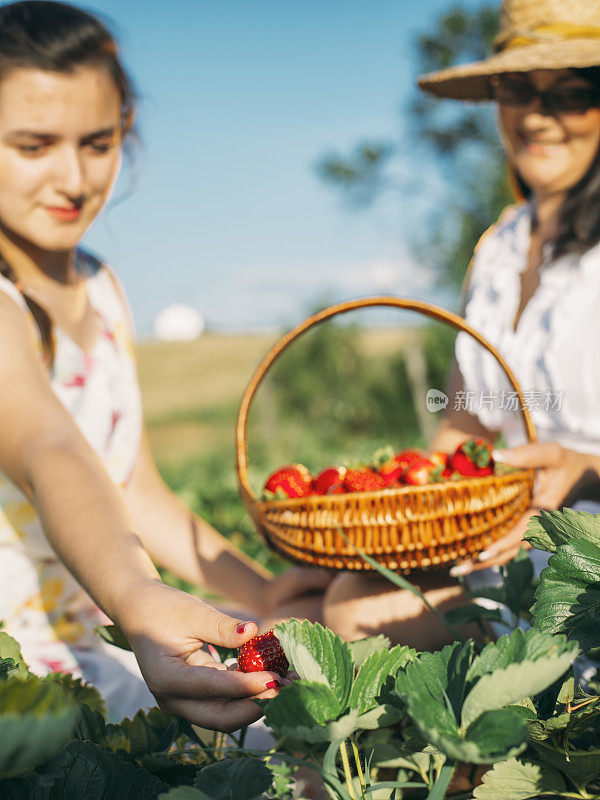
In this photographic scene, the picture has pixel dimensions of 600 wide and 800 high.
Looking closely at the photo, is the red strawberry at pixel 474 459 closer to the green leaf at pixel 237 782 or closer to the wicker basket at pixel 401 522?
the wicker basket at pixel 401 522

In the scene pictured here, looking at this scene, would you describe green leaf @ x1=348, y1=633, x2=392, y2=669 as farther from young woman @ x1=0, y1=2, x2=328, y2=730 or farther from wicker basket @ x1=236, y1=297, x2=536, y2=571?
wicker basket @ x1=236, y1=297, x2=536, y2=571

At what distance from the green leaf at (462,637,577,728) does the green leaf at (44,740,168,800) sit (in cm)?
25

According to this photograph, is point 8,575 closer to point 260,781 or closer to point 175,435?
point 260,781

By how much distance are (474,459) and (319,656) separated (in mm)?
800

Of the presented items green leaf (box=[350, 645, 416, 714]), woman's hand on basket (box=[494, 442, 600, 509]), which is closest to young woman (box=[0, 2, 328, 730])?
green leaf (box=[350, 645, 416, 714])

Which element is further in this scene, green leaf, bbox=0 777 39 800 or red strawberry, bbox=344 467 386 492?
red strawberry, bbox=344 467 386 492

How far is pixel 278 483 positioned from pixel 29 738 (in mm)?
958

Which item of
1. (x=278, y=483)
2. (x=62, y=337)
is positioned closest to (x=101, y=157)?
(x=62, y=337)

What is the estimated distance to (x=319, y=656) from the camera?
1.78 ft

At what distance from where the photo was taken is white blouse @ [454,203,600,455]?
5.57 feet

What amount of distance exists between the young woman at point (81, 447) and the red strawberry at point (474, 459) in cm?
44

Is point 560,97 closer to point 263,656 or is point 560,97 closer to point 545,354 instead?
point 545,354

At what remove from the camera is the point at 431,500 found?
1079mm

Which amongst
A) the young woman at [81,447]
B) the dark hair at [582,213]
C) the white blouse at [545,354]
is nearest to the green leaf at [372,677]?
the young woman at [81,447]
